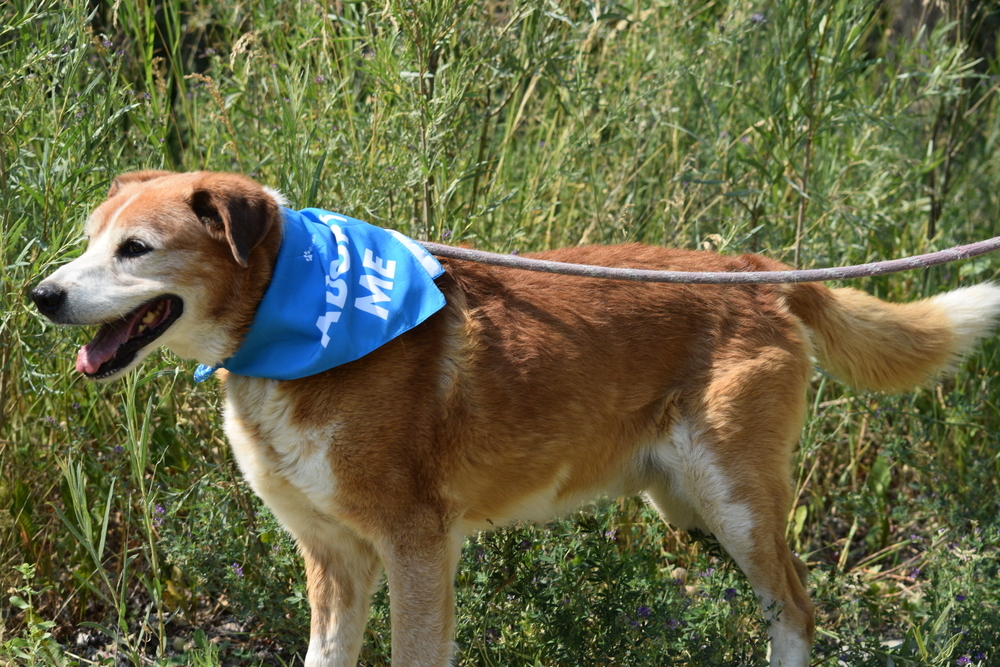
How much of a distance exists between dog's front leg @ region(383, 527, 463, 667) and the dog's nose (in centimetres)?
114

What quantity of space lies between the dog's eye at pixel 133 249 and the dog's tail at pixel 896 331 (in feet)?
7.46

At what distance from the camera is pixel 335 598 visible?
10.3 ft

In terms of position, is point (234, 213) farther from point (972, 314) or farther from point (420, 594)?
point (972, 314)

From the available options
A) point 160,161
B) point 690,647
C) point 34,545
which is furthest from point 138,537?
point 690,647

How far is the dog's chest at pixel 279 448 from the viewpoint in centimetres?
281

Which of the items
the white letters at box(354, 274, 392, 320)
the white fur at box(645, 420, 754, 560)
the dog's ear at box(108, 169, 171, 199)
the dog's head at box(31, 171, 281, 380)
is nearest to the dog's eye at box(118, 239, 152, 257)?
the dog's head at box(31, 171, 281, 380)

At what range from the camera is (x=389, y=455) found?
283 centimetres

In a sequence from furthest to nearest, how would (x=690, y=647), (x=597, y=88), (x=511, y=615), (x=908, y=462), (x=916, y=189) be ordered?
1. (x=916, y=189)
2. (x=597, y=88)
3. (x=908, y=462)
4. (x=511, y=615)
5. (x=690, y=647)

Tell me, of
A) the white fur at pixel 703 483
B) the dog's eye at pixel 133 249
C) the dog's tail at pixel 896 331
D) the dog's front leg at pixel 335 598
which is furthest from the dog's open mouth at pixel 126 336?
the dog's tail at pixel 896 331

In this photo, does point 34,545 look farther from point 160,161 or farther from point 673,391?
point 673,391

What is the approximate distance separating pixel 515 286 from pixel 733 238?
4.57 ft

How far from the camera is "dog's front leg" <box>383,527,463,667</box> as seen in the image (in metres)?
2.87

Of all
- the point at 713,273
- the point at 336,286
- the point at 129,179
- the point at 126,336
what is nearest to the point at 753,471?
the point at 713,273

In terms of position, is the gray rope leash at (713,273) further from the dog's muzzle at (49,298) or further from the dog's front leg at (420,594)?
the dog's muzzle at (49,298)
